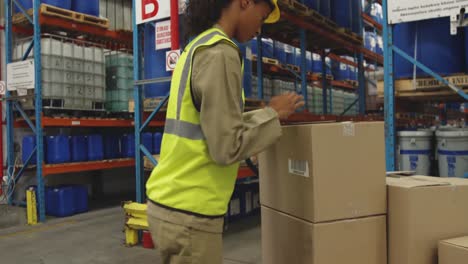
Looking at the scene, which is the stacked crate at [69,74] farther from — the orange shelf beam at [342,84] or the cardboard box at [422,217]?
the orange shelf beam at [342,84]

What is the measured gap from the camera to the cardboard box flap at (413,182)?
197cm

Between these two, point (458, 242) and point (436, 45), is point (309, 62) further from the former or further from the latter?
point (458, 242)

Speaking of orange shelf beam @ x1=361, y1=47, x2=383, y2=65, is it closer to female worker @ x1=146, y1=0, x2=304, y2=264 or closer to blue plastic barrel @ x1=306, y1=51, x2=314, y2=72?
blue plastic barrel @ x1=306, y1=51, x2=314, y2=72

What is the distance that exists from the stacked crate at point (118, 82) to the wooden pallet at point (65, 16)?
67cm

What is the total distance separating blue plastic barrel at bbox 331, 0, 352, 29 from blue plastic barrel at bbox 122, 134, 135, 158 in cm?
432

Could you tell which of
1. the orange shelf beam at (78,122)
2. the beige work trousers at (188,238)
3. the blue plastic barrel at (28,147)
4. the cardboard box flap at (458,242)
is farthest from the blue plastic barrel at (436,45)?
the blue plastic barrel at (28,147)

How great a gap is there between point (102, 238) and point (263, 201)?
3549 mm

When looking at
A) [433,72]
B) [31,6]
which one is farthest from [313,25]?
[31,6]

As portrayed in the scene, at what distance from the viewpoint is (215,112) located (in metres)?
1.37

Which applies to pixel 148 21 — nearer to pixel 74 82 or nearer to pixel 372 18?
pixel 74 82

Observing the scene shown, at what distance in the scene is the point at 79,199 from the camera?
22.2 feet

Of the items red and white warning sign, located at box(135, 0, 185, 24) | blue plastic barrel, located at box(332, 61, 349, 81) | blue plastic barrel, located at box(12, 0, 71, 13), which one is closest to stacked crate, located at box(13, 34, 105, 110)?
blue plastic barrel, located at box(12, 0, 71, 13)

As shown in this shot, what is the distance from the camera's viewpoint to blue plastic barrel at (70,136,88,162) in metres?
6.65

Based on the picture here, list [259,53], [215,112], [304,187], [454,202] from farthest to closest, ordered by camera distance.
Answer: [259,53], [454,202], [304,187], [215,112]
